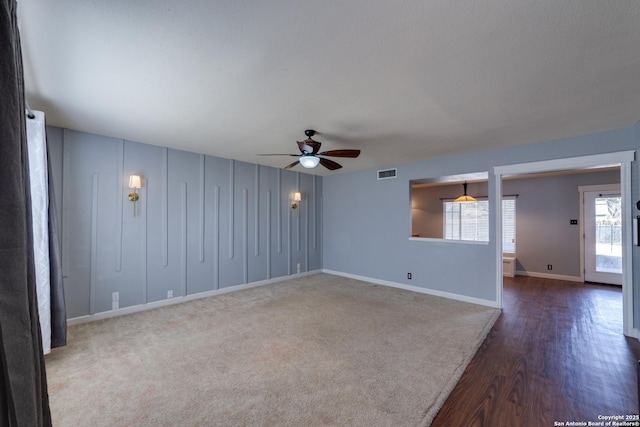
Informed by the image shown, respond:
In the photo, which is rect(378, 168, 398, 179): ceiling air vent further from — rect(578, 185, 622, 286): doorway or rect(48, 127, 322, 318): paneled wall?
rect(578, 185, 622, 286): doorway

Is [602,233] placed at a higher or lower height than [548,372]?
higher

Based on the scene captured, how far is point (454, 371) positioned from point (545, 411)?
2.10 feet

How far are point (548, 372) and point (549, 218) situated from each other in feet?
16.9

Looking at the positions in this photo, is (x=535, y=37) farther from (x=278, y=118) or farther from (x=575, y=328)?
(x=575, y=328)

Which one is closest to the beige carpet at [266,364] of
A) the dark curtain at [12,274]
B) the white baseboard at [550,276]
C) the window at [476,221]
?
the dark curtain at [12,274]

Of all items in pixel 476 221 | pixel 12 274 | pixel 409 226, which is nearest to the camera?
pixel 12 274

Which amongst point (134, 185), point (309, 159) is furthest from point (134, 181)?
point (309, 159)

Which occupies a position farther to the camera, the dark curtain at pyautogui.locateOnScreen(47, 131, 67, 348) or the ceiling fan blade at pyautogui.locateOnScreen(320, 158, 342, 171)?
the ceiling fan blade at pyautogui.locateOnScreen(320, 158, 342, 171)

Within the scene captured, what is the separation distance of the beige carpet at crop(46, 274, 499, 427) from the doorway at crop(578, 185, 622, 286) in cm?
378

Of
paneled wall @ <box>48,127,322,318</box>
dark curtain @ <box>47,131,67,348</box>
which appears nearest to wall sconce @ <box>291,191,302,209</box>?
paneled wall @ <box>48,127,322,318</box>

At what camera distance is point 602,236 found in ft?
18.6

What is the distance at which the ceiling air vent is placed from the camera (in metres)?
5.50

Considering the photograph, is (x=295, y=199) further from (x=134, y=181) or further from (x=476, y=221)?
(x=476, y=221)

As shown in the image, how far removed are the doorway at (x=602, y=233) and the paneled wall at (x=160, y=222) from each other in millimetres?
6330
